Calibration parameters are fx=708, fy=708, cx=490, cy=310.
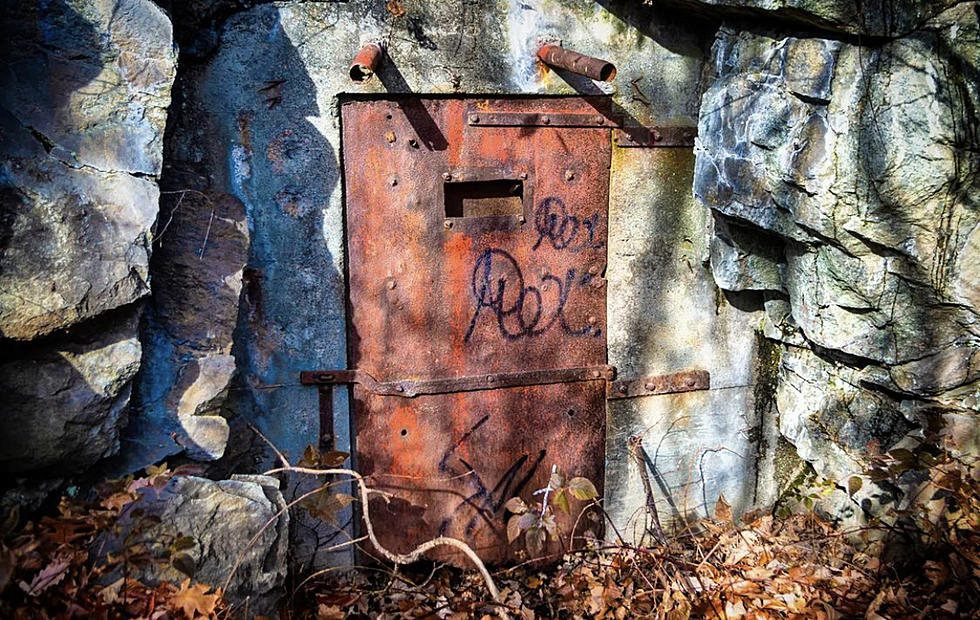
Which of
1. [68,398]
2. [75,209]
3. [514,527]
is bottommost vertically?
[514,527]

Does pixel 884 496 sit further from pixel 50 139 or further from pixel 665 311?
pixel 50 139

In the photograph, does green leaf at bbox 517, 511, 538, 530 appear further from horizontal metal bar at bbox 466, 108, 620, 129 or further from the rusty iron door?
→ horizontal metal bar at bbox 466, 108, 620, 129

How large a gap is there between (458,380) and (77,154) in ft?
5.10

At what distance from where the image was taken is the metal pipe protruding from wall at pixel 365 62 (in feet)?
7.60

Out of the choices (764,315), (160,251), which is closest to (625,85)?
(764,315)

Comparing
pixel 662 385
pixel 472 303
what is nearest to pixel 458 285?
pixel 472 303

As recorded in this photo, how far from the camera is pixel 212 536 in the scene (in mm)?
2221

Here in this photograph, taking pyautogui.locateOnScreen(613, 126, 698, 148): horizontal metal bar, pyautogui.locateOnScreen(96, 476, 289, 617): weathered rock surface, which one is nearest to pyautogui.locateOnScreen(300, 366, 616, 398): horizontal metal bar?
pyautogui.locateOnScreen(96, 476, 289, 617): weathered rock surface

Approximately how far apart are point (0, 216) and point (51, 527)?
2.92ft

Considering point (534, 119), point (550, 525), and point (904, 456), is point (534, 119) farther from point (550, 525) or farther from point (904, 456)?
point (904, 456)

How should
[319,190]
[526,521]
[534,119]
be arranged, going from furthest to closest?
[526,521]
[534,119]
[319,190]

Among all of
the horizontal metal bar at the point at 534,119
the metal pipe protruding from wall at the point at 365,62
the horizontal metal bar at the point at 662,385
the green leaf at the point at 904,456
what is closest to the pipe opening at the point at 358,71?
the metal pipe protruding from wall at the point at 365,62

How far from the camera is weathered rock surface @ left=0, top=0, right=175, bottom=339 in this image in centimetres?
203

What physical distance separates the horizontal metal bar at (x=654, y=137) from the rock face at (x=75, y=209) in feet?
5.56
